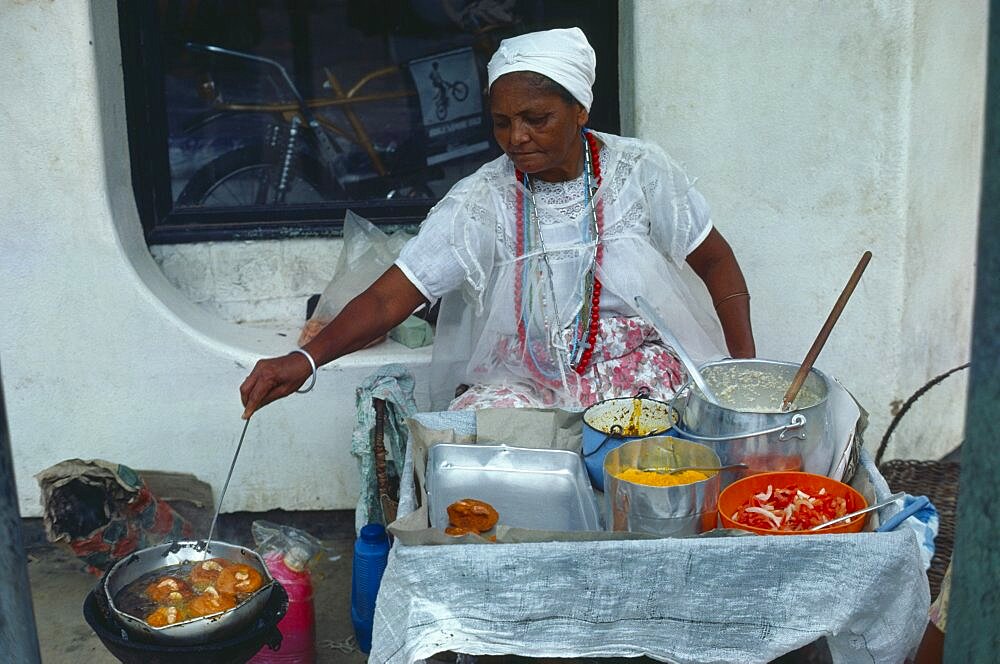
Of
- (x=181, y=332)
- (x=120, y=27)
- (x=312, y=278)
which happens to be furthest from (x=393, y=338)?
(x=120, y=27)

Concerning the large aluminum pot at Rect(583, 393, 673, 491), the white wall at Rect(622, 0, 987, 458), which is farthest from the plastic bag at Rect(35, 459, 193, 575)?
the white wall at Rect(622, 0, 987, 458)

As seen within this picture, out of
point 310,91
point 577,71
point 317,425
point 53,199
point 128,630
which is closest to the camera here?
point 128,630

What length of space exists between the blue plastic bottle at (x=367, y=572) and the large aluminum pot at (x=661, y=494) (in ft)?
3.65

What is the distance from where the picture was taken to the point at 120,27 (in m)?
3.74

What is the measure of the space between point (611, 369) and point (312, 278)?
1.59 meters

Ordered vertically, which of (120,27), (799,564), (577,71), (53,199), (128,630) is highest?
(120,27)

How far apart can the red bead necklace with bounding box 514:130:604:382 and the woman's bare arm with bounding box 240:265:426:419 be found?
288mm

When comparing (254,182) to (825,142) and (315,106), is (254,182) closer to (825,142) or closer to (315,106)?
(315,106)

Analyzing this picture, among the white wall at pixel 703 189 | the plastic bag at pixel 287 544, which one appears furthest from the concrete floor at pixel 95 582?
the plastic bag at pixel 287 544

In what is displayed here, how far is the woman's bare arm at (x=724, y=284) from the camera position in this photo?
307 cm

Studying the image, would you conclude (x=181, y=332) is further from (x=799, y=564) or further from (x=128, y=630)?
(x=799, y=564)

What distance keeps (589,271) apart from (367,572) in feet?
3.53

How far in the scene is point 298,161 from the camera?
4215 mm

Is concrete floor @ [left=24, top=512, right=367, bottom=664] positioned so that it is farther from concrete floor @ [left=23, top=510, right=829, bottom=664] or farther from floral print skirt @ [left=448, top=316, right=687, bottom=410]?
floral print skirt @ [left=448, top=316, right=687, bottom=410]
